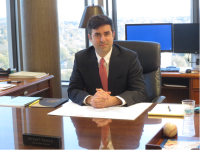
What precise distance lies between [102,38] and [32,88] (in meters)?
1.28

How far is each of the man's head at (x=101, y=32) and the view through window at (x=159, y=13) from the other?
234 centimetres

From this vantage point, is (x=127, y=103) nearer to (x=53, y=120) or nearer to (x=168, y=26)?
(x=53, y=120)

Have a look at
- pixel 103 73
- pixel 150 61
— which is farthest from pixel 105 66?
pixel 150 61

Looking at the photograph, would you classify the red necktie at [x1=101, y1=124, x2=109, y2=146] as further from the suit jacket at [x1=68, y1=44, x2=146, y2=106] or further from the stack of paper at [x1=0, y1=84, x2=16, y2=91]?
the stack of paper at [x1=0, y1=84, x2=16, y2=91]

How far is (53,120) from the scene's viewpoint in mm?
1517

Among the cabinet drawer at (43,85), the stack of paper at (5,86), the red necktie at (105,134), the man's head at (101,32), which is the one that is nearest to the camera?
the red necktie at (105,134)

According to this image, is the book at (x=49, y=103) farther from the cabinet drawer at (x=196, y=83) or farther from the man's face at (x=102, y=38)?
the cabinet drawer at (x=196, y=83)

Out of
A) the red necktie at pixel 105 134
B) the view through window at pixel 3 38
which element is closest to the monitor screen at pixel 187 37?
the red necktie at pixel 105 134

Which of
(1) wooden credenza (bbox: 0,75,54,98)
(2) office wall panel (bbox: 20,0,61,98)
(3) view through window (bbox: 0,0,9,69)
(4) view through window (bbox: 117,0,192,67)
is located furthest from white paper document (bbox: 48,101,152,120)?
(3) view through window (bbox: 0,0,9,69)

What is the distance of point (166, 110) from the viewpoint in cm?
163

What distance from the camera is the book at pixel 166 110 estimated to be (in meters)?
1.56

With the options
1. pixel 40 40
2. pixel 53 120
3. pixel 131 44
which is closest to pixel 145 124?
pixel 53 120

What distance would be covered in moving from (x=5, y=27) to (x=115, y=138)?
385cm

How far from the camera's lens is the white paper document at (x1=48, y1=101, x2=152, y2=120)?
1.55m
